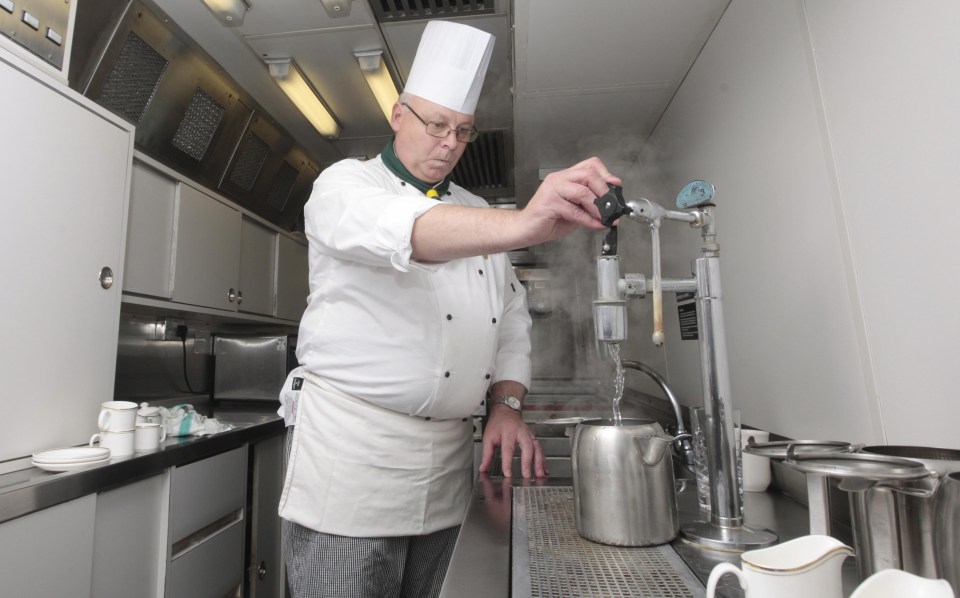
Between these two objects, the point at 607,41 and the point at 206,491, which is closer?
the point at 607,41

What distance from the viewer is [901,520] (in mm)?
532

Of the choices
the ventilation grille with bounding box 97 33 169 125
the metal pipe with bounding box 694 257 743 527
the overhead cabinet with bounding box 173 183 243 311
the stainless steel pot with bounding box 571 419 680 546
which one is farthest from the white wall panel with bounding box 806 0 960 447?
the overhead cabinet with bounding box 173 183 243 311

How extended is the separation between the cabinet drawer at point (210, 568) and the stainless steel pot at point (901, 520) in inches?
86.8

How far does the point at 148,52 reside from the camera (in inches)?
87.4

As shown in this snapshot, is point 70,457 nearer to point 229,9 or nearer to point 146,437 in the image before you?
point 146,437

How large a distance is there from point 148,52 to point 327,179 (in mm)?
1693

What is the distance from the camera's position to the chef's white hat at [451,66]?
1.45m

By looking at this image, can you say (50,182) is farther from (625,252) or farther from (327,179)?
(625,252)

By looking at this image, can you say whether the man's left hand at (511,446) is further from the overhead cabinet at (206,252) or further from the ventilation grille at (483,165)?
the ventilation grille at (483,165)

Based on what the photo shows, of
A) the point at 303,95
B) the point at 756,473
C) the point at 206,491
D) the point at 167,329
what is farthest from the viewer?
the point at 167,329

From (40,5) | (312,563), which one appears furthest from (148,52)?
(312,563)

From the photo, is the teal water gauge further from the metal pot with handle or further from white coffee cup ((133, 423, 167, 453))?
white coffee cup ((133, 423, 167, 453))

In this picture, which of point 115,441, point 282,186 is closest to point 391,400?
point 115,441

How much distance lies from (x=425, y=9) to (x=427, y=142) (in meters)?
1.07
